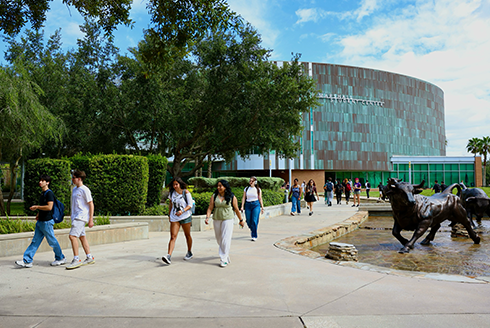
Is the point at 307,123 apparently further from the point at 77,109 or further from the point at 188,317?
the point at 188,317

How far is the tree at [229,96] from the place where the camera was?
1891 cm

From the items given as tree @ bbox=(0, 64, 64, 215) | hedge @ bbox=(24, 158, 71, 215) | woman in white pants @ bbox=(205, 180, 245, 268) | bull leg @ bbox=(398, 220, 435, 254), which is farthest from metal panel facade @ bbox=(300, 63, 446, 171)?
woman in white pants @ bbox=(205, 180, 245, 268)

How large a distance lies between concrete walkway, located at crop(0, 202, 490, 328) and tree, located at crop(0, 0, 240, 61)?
15.5ft

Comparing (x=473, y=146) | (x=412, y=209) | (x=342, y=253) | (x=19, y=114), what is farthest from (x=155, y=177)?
(x=473, y=146)

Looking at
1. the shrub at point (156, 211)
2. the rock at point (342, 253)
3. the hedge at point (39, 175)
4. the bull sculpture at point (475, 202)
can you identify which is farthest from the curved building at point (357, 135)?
the rock at point (342, 253)

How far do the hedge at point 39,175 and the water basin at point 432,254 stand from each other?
29.0 feet

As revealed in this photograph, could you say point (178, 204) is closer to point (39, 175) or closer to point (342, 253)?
point (342, 253)

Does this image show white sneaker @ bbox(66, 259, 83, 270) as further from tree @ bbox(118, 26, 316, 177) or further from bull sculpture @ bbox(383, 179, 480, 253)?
tree @ bbox(118, 26, 316, 177)

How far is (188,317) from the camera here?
13.2 ft

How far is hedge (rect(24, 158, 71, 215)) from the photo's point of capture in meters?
12.5

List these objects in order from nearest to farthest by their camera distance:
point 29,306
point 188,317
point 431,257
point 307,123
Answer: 1. point 188,317
2. point 29,306
3. point 431,257
4. point 307,123

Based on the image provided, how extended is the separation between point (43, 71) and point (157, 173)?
11.3 m

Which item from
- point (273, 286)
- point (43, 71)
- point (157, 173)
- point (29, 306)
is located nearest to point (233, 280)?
point (273, 286)

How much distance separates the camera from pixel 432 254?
8.84m
